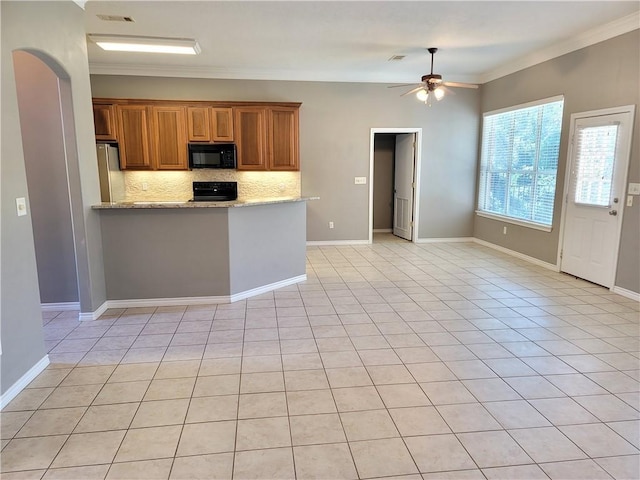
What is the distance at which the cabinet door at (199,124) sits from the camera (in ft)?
19.9

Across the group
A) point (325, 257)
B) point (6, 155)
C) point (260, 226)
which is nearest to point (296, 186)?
point (325, 257)

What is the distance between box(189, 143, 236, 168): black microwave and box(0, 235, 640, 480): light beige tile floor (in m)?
2.86

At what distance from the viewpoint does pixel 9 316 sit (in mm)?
2422

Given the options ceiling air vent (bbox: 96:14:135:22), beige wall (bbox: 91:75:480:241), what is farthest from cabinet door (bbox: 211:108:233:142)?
ceiling air vent (bbox: 96:14:135:22)

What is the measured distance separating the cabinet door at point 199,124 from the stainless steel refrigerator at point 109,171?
1.16m

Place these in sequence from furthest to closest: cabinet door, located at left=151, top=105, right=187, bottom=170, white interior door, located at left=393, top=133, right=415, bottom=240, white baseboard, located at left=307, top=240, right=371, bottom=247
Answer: white interior door, located at left=393, top=133, right=415, bottom=240 → white baseboard, located at left=307, top=240, right=371, bottom=247 → cabinet door, located at left=151, top=105, right=187, bottom=170

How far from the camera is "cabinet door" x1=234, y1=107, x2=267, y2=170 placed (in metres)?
6.12

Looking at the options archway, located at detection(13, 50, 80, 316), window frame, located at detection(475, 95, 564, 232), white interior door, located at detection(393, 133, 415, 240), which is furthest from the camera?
white interior door, located at detection(393, 133, 415, 240)

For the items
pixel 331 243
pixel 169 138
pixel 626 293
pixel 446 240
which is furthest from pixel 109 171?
pixel 626 293

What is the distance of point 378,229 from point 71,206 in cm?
608

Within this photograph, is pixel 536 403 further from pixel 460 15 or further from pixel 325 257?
→ pixel 325 257

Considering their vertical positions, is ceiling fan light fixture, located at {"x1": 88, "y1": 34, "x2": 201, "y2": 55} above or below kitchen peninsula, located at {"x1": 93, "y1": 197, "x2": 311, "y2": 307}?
above

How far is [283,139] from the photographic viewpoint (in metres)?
6.27

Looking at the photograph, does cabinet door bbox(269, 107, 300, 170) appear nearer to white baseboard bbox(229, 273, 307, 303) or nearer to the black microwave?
the black microwave
